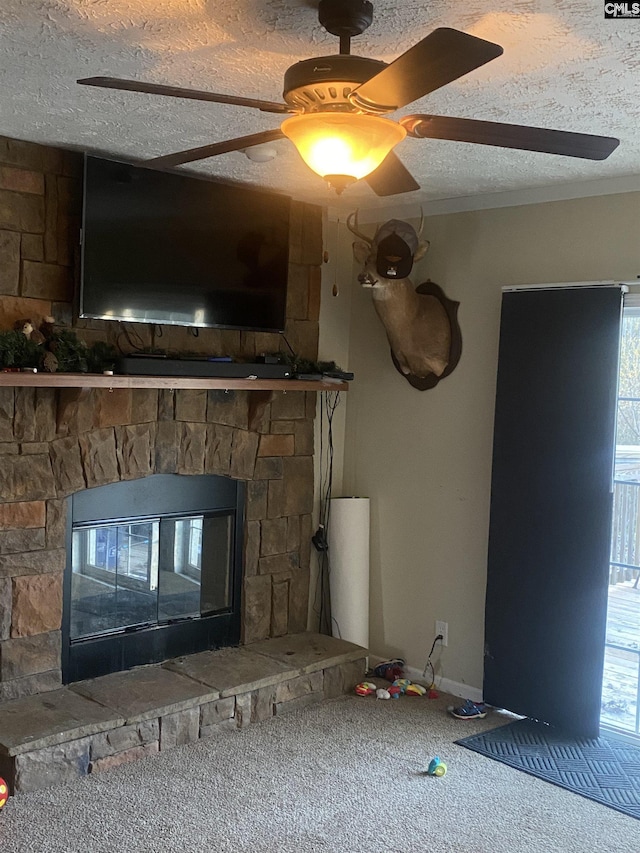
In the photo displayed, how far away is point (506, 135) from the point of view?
79.4 inches

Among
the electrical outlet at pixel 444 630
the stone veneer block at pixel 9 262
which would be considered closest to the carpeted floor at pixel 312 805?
the electrical outlet at pixel 444 630

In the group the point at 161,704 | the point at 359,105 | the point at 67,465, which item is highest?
the point at 359,105

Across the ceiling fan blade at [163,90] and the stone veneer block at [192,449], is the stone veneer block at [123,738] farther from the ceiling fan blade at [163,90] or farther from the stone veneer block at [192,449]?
the ceiling fan blade at [163,90]

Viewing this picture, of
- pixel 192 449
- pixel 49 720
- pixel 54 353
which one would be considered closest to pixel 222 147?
pixel 54 353

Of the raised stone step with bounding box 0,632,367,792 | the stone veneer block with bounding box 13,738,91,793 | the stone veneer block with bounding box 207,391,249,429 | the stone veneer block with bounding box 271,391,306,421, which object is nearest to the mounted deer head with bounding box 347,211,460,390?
the stone veneer block with bounding box 271,391,306,421

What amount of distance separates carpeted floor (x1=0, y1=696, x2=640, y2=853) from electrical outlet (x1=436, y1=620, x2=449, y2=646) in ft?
2.20

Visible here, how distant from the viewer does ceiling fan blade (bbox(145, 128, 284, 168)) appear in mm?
2123

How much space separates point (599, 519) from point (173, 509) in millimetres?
1968

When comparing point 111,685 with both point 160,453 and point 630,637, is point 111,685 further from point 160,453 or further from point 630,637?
point 630,637

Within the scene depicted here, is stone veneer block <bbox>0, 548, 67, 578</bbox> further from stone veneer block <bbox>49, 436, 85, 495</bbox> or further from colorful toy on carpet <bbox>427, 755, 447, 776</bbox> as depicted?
colorful toy on carpet <bbox>427, 755, 447, 776</bbox>

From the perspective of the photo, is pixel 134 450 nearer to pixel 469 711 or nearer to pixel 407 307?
pixel 407 307

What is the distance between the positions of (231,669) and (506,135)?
2.90 m

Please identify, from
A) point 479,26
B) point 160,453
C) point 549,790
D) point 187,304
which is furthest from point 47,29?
point 549,790

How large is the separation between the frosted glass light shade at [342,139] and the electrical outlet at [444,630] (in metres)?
3.03
